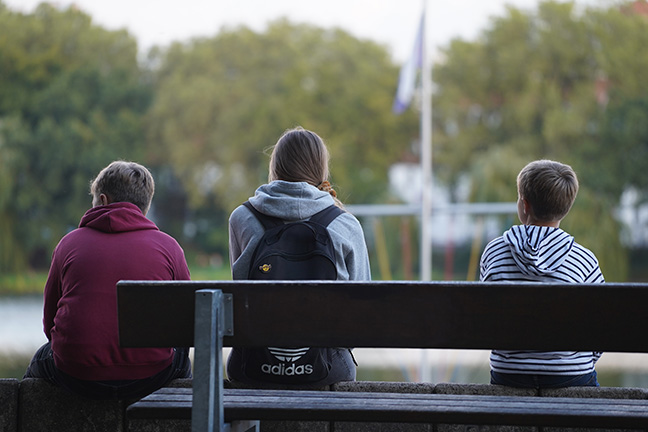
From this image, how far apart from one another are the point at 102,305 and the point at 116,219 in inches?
10.4

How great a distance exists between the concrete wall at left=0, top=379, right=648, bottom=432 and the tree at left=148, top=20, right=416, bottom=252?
31.1m

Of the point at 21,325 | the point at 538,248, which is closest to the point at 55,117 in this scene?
the point at 21,325

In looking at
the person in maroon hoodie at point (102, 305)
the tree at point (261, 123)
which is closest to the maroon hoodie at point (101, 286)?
the person in maroon hoodie at point (102, 305)

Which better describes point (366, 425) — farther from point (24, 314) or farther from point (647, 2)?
point (647, 2)

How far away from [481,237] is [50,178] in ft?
53.2

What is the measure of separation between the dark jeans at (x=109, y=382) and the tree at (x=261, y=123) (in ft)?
102

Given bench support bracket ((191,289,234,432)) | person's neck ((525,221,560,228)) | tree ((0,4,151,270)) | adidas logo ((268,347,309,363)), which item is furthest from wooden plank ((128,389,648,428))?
tree ((0,4,151,270))

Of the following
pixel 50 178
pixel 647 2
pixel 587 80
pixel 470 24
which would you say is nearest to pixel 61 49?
pixel 50 178

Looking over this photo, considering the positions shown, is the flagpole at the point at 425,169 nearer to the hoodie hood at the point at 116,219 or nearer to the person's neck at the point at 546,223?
the person's neck at the point at 546,223

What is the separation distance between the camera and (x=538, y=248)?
2.55 m

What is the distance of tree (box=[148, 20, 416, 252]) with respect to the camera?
34906mm

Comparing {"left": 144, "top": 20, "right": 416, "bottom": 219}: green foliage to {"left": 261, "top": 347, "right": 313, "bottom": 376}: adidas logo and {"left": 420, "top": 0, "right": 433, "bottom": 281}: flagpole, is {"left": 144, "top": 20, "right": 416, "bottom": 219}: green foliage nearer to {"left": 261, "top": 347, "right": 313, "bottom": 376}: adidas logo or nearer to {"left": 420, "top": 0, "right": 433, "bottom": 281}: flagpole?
{"left": 420, "top": 0, "right": 433, "bottom": 281}: flagpole

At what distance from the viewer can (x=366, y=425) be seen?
2.73 m

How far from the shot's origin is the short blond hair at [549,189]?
8.72ft
